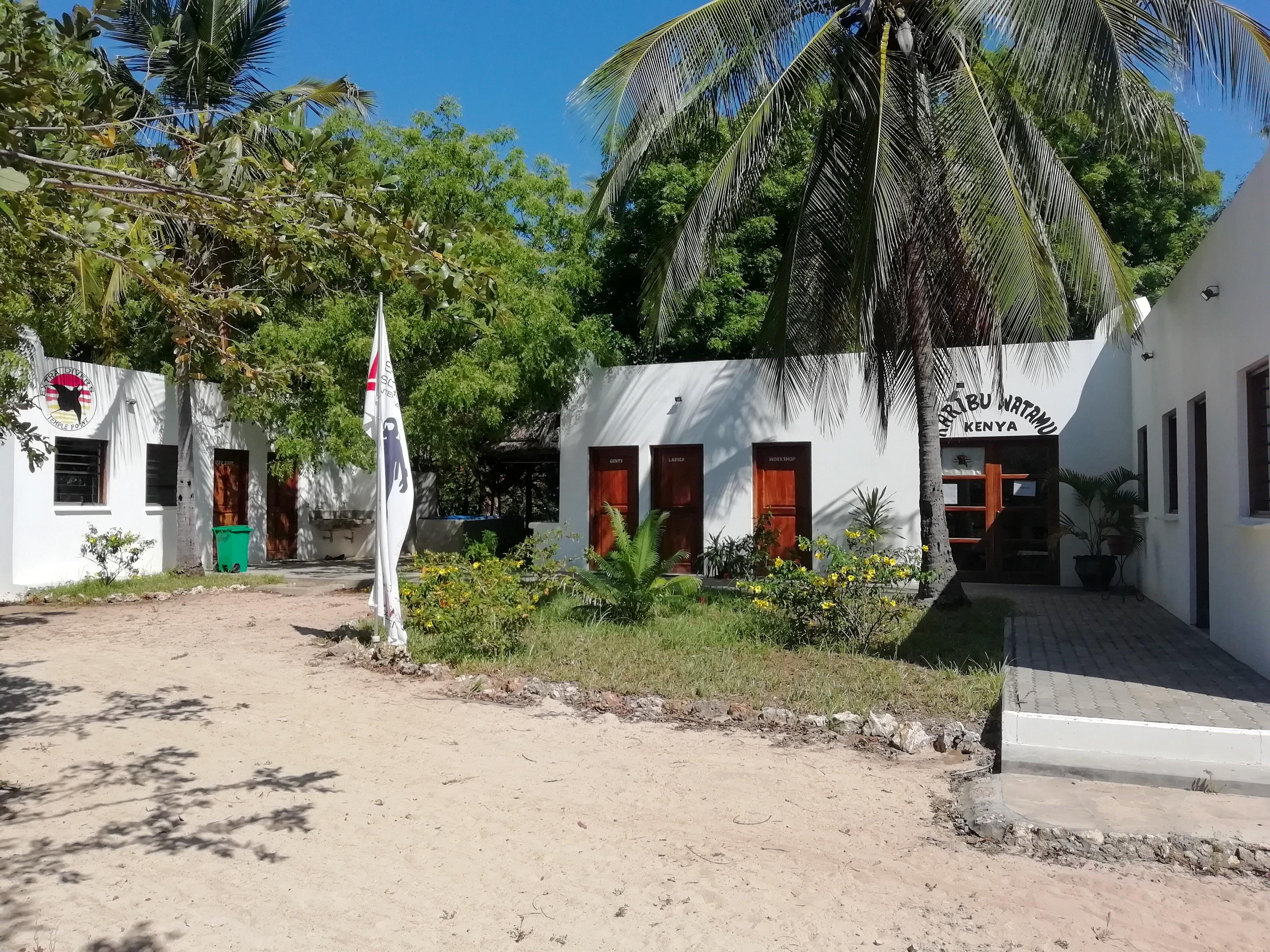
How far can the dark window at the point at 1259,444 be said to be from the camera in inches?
295

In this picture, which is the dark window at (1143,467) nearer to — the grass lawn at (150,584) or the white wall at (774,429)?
the white wall at (774,429)

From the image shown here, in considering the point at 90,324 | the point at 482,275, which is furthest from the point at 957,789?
the point at 90,324

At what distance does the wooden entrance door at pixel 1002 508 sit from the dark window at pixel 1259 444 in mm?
5947

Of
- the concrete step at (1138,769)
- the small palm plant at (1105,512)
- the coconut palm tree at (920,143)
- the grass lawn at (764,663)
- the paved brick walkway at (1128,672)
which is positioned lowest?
the concrete step at (1138,769)

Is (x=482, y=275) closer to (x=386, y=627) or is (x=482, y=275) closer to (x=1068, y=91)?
(x=386, y=627)

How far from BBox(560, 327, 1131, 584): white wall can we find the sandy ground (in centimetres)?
821

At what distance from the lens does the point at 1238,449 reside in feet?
25.3

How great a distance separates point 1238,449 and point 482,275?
617cm

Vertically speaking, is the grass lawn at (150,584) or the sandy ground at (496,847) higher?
the grass lawn at (150,584)

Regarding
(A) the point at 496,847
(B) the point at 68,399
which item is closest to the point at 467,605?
(A) the point at 496,847

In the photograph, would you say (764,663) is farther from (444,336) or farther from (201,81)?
(201,81)

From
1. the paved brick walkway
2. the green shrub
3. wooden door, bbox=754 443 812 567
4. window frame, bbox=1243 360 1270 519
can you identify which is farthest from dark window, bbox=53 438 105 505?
window frame, bbox=1243 360 1270 519

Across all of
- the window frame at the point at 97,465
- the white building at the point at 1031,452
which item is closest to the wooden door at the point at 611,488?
the white building at the point at 1031,452

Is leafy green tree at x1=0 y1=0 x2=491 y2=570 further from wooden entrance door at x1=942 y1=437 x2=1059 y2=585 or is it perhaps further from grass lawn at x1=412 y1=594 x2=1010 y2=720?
wooden entrance door at x1=942 y1=437 x2=1059 y2=585
